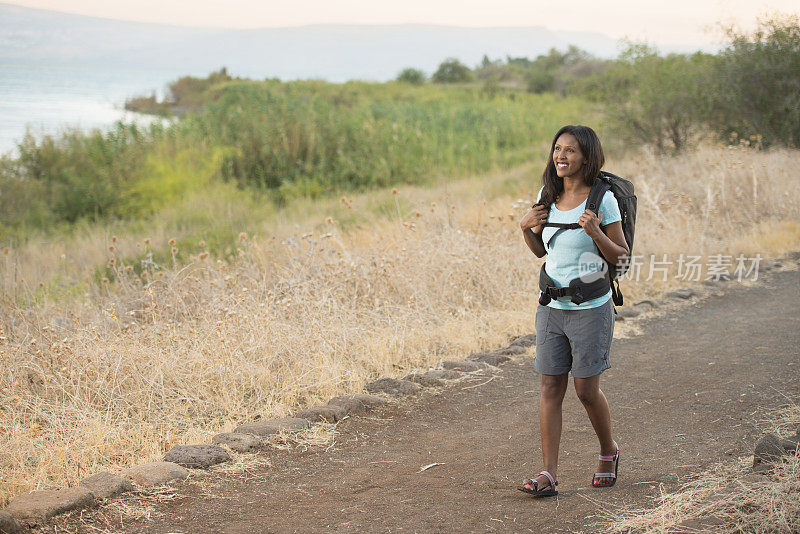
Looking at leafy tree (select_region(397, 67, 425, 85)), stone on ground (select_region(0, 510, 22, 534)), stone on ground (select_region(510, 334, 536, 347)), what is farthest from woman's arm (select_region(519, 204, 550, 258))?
leafy tree (select_region(397, 67, 425, 85))

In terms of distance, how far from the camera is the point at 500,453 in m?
4.79

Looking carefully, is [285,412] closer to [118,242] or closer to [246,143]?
[118,242]

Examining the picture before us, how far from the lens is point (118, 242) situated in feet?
42.3

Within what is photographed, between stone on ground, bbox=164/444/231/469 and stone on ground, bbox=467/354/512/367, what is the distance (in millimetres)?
2772

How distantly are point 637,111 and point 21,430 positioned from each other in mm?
17593

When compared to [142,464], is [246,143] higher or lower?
higher

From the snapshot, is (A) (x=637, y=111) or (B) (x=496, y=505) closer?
(B) (x=496, y=505)

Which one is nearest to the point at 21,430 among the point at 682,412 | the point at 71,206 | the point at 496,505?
the point at 496,505

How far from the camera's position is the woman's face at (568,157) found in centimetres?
375

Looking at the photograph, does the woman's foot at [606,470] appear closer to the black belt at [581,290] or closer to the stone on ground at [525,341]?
the black belt at [581,290]

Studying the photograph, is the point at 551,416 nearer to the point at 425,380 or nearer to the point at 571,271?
the point at 571,271

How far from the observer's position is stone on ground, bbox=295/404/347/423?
209 inches

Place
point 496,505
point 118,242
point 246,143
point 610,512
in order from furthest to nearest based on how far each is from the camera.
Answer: point 246,143
point 118,242
point 496,505
point 610,512

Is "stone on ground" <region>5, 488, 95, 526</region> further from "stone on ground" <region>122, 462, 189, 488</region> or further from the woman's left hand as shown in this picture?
the woman's left hand
